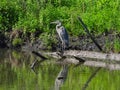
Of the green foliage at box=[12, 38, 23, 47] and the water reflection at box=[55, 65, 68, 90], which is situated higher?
the water reflection at box=[55, 65, 68, 90]

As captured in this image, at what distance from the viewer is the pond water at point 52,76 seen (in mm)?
17641

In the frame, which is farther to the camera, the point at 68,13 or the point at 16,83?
the point at 68,13

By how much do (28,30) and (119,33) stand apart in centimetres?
492

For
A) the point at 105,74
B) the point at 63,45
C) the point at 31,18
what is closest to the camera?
the point at 105,74

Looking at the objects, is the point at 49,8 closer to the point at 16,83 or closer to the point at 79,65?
the point at 79,65

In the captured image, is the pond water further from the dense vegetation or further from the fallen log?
the dense vegetation

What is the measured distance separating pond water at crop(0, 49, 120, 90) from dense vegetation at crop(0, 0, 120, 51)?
10.7 ft

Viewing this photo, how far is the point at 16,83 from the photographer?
18172 millimetres

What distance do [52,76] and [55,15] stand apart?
8.64m

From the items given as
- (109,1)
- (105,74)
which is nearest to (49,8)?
(109,1)

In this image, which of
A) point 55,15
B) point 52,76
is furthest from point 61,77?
point 55,15

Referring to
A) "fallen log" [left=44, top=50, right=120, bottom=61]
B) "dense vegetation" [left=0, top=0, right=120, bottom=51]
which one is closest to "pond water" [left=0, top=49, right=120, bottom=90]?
"fallen log" [left=44, top=50, right=120, bottom=61]

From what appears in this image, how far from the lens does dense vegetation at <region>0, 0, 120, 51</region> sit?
1019 inches

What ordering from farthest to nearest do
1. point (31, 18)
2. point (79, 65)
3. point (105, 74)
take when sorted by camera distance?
1. point (31, 18)
2. point (79, 65)
3. point (105, 74)
